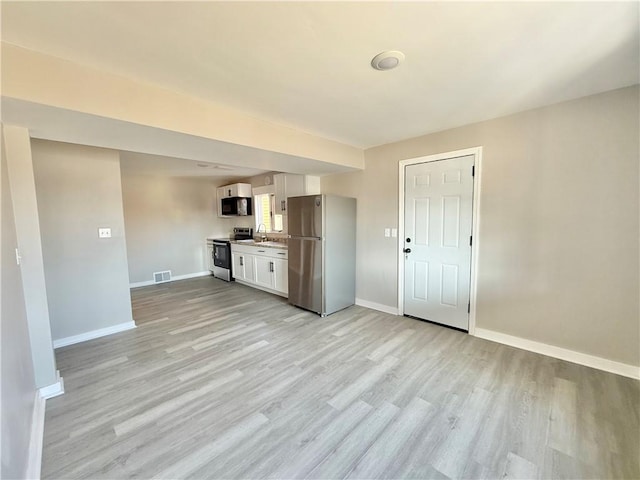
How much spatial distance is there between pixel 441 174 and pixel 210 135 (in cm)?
253

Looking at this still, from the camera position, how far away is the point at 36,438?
1.62 metres

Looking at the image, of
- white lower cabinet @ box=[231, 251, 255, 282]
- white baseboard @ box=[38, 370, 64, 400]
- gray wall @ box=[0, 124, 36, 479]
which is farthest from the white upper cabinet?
white baseboard @ box=[38, 370, 64, 400]

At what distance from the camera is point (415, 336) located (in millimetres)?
3023

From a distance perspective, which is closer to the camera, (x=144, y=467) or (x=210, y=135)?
(x=144, y=467)

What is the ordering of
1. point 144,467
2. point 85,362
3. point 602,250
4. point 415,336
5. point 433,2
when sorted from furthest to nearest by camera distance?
1. point 415,336
2. point 85,362
3. point 602,250
4. point 144,467
5. point 433,2

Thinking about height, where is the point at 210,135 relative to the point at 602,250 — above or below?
above

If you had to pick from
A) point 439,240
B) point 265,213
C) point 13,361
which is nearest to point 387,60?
point 439,240

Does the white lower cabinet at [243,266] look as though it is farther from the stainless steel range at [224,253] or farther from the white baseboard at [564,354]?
the white baseboard at [564,354]

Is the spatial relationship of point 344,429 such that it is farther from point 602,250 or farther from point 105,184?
point 105,184

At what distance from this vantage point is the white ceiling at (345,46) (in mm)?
1306

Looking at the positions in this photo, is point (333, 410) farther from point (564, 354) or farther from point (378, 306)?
point (564, 354)

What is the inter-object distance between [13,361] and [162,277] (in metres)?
4.71

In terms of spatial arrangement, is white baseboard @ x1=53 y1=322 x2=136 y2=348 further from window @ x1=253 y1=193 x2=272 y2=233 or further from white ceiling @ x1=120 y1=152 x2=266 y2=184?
window @ x1=253 y1=193 x2=272 y2=233

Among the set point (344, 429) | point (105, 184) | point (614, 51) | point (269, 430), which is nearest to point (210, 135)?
point (105, 184)
